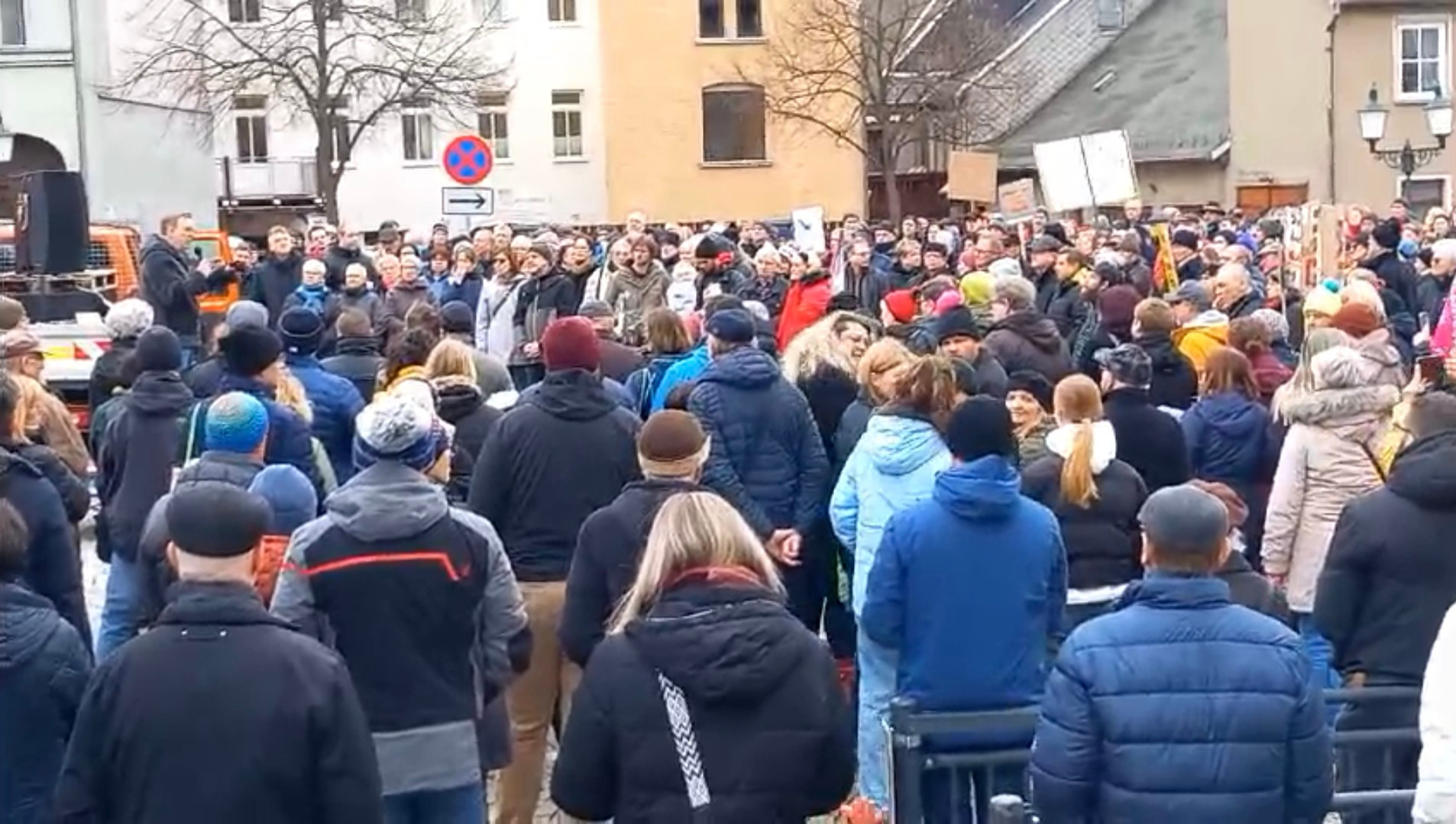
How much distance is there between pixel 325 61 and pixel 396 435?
126ft

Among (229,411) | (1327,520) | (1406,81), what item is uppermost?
(1406,81)

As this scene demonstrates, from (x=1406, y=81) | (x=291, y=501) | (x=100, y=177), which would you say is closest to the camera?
(x=291, y=501)

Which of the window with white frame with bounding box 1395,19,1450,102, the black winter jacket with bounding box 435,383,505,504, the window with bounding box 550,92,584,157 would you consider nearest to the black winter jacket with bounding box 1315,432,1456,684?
the black winter jacket with bounding box 435,383,505,504

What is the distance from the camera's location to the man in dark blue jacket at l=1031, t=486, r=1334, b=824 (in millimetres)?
5094

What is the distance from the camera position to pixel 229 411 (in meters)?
7.18

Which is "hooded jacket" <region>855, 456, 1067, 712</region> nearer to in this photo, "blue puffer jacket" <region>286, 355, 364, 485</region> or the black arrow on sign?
"blue puffer jacket" <region>286, 355, 364, 485</region>

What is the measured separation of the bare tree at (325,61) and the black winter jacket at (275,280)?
22.7m

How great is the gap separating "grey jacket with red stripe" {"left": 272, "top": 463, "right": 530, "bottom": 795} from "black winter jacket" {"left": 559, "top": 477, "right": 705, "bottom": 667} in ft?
2.30

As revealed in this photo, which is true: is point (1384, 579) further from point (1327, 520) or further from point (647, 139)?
point (647, 139)

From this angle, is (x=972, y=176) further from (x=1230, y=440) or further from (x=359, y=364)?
(x=1230, y=440)

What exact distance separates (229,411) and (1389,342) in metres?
5.63

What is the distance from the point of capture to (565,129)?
50.4m

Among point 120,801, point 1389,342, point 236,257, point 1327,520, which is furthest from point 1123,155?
point 120,801

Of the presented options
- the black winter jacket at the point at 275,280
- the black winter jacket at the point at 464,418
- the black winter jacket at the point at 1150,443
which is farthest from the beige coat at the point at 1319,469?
the black winter jacket at the point at 275,280
